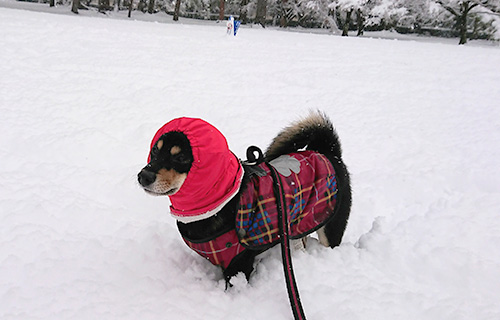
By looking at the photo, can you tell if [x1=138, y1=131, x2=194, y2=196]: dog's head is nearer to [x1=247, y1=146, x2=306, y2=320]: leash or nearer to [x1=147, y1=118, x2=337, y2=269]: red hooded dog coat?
[x1=147, y1=118, x2=337, y2=269]: red hooded dog coat

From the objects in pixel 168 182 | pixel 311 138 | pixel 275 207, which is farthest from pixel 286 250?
pixel 311 138

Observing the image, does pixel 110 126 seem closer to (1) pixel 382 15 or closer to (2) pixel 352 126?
(2) pixel 352 126

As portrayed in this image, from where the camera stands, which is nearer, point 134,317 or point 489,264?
point 134,317

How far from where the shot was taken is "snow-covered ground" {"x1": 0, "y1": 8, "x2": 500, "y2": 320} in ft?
6.73

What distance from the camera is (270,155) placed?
276 cm

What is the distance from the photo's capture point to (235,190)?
1968 mm

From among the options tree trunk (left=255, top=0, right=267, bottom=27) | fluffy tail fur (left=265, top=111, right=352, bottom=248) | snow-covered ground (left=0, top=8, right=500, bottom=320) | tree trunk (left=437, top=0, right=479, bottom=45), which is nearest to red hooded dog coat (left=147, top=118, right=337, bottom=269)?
fluffy tail fur (left=265, top=111, right=352, bottom=248)

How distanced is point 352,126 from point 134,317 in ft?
15.3

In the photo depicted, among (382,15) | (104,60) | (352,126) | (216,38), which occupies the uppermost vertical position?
(382,15)

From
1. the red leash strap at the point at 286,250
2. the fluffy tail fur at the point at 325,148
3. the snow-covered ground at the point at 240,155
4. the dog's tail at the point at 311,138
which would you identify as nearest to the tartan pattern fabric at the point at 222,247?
the snow-covered ground at the point at 240,155

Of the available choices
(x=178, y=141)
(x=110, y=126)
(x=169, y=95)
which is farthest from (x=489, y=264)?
(x=169, y=95)

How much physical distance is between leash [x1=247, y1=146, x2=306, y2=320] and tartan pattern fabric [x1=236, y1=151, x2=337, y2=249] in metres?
0.08

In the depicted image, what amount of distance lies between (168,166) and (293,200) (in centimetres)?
81

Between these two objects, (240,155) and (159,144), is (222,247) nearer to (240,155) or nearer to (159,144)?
(159,144)
